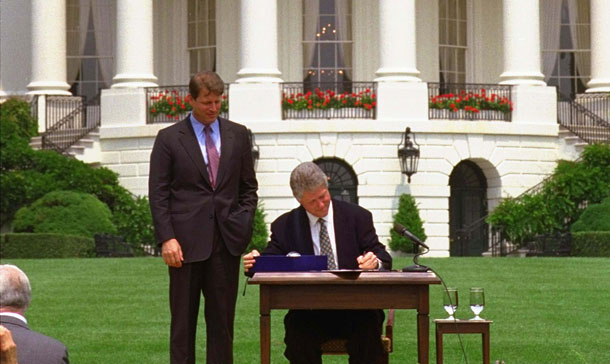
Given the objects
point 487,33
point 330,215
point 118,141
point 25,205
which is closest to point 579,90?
point 487,33

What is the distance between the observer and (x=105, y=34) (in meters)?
45.1

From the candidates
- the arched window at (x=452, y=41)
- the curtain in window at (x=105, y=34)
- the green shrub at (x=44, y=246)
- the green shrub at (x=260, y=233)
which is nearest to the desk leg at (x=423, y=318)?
the green shrub at (x=44, y=246)

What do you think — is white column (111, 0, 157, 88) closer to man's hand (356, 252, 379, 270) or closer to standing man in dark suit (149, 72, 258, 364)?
standing man in dark suit (149, 72, 258, 364)

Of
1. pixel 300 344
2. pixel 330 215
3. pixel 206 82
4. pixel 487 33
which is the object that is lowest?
pixel 300 344

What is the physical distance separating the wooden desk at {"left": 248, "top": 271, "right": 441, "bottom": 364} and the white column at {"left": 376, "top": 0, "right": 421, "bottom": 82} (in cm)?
2975

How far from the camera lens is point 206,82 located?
465 inches

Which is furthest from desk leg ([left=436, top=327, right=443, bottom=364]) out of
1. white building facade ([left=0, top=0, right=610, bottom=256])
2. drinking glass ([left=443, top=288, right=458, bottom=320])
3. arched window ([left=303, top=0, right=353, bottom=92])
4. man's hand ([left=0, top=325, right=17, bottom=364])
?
arched window ([left=303, top=0, right=353, bottom=92])

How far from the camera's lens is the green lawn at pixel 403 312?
16.7 meters

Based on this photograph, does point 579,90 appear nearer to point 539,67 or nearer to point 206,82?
point 539,67

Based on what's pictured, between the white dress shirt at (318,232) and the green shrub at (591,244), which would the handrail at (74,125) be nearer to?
the green shrub at (591,244)

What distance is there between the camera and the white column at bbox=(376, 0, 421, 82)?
40.9m

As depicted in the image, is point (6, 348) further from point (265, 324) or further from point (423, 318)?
point (423, 318)

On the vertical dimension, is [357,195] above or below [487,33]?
below

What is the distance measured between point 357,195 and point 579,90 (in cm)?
801
